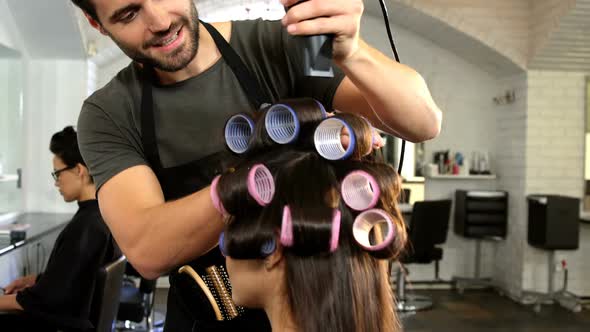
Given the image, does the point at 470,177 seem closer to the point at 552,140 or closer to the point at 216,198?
the point at 552,140

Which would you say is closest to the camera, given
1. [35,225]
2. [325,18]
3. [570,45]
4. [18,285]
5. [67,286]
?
[325,18]

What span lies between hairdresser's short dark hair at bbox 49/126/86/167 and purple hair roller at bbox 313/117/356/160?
2.37 metres

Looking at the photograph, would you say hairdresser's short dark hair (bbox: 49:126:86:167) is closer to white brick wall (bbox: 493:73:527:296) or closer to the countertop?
the countertop

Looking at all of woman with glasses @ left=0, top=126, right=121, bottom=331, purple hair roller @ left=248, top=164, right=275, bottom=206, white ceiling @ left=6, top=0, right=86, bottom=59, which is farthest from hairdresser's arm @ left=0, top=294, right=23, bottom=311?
white ceiling @ left=6, top=0, right=86, bottom=59

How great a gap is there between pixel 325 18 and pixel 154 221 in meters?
0.42

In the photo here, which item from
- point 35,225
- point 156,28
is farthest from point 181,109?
point 35,225

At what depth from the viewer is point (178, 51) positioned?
3.43 feet

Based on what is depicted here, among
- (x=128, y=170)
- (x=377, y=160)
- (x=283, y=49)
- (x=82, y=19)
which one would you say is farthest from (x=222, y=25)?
(x=82, y=19)

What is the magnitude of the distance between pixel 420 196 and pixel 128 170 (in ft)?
17.7

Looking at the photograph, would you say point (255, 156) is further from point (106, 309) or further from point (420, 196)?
point (420, 196)

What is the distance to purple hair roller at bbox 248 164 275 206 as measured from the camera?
85 centimetres

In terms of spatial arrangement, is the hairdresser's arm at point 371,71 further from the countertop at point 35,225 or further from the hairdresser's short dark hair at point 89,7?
the countertop at point 35,225

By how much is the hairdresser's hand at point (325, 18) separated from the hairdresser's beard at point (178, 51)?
0.33 m

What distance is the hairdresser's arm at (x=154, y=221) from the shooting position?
875mm
